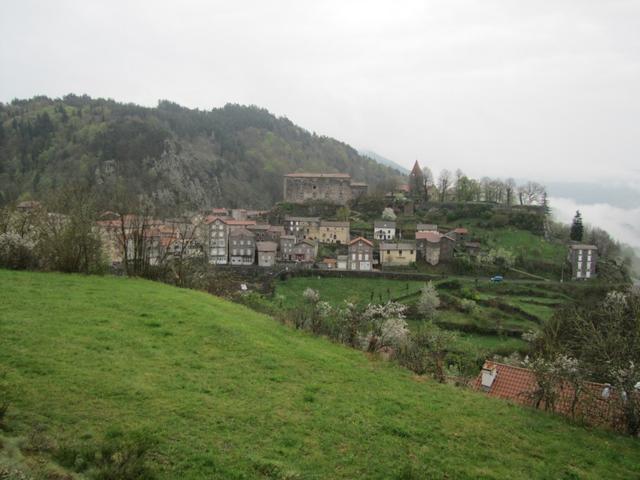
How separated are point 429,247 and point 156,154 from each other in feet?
256

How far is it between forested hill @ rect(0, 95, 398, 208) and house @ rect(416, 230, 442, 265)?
49554mm

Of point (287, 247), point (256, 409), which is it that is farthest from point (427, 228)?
point (256, 409)

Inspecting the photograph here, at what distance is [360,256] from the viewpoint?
59.3 metres

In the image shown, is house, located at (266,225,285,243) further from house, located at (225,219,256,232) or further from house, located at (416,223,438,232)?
house, located at (416,223,438,232)

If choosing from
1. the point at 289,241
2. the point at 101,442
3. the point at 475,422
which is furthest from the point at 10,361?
the point at 289,241

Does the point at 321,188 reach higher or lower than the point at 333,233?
higher

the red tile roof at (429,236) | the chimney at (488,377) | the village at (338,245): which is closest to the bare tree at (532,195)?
the village at (338,245)

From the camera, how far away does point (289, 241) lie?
63594 mm

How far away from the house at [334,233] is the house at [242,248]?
34.3ft

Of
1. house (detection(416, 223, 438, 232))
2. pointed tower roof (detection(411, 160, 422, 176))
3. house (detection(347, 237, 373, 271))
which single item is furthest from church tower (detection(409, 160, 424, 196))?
house (detection(347, 237, 373, 271))

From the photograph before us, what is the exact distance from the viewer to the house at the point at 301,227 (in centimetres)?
6944

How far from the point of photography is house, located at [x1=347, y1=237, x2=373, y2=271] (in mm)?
59094

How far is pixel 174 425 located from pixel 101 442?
1117 mm

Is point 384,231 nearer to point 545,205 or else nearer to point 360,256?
point 360,256
